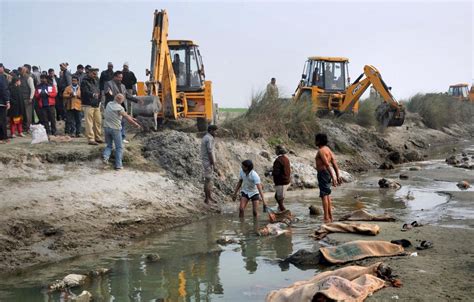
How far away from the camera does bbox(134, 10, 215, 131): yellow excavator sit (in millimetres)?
16031

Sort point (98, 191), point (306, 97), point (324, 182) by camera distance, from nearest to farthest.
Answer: point (324, 182), point (98, 191), point (306, 97)

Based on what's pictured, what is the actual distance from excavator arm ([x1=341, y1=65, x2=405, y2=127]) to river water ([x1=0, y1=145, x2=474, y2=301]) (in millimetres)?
11965

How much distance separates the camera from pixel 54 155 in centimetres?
1249

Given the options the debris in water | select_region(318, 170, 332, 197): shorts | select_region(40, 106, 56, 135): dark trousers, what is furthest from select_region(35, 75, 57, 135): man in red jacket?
the debris in water

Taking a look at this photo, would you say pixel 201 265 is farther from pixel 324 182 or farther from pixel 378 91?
pixel 378 91

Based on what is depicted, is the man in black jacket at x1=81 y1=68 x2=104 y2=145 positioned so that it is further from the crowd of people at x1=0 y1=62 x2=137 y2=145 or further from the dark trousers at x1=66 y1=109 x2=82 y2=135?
the dark trousers at x1=66 y1=109 x2=82 y2=135

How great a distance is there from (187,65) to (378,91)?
10.7 metres

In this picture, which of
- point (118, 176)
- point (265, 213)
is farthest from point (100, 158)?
point (265, 213)

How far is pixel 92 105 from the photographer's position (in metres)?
14.0

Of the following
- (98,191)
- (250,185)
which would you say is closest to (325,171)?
(250,185)

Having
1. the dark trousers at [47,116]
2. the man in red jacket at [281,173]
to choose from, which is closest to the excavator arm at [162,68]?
the dark trousers at [47,116]

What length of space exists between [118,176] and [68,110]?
4.23 metres

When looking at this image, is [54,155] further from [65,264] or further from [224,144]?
[224,144]

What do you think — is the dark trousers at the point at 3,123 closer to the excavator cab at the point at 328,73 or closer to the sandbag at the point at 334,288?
the sandbag at the point at 334,288
